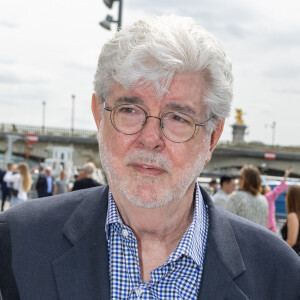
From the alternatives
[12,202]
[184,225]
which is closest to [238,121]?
[12,202]

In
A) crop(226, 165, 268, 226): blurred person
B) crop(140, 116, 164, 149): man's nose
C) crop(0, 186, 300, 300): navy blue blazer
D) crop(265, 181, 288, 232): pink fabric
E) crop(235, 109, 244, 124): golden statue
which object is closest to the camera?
crop(0, 186, 300, 300): navy blue blazer

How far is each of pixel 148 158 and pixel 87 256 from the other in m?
0.41

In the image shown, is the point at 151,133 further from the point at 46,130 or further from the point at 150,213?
the point at 46,130

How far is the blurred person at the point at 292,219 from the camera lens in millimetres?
5863

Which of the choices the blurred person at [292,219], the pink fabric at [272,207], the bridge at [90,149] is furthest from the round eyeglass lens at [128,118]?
the bridge at [90,149]

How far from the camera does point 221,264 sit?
2021 mm

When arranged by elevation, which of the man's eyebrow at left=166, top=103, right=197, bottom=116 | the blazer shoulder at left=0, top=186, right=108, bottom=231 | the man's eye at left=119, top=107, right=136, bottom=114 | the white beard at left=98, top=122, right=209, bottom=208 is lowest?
the blazer shoulder at left=0, top=186, right=108, bottom=231

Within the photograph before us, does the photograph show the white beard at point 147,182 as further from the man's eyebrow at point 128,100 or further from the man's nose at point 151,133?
the man's eyebrow at point 128,100

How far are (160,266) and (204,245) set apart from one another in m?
0.22

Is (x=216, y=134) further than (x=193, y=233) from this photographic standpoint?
Yes

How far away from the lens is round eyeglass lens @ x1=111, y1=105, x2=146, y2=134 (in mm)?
1971

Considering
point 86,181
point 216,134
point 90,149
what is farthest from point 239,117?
point 216,134

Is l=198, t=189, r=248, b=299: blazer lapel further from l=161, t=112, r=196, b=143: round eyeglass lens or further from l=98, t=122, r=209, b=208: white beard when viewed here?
l=161, t=112, r=196, b=143: round eyeglass lens

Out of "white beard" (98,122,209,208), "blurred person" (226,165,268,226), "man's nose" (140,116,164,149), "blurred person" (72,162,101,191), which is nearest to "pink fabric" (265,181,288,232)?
"blurred person" (226,165,268,226)
